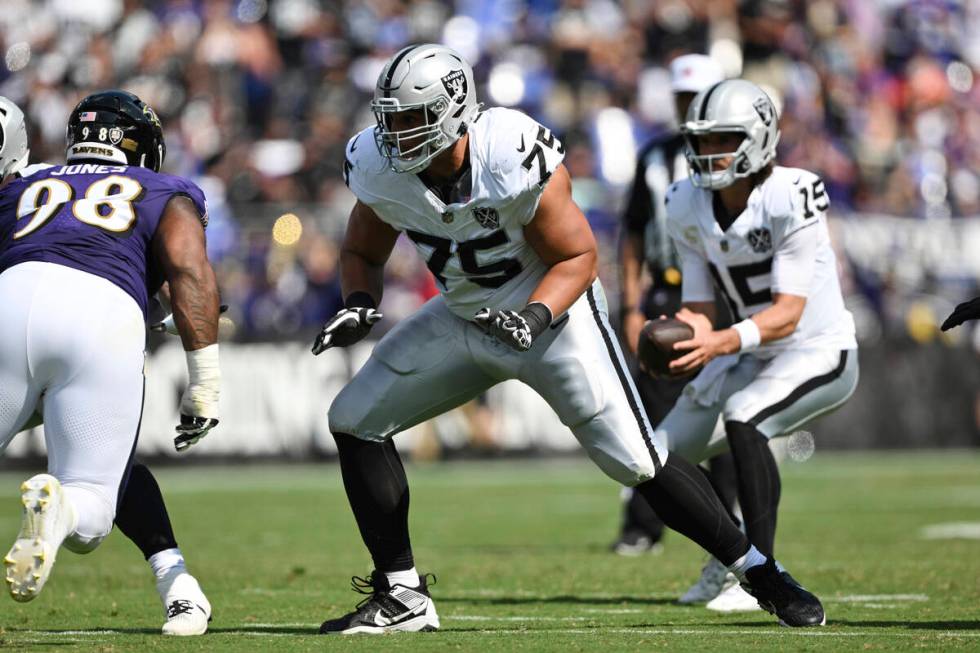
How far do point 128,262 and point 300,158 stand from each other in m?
10.9

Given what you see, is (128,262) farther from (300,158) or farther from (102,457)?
(300,158)

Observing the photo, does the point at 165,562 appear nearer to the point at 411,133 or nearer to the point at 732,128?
the point at 411,133

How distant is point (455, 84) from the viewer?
4.67 metres

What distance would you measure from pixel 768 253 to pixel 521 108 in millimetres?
10373

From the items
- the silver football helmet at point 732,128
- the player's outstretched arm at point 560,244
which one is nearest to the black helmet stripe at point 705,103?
the silver football helmet at point 732,128

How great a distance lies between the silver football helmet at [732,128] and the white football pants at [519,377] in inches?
39.9

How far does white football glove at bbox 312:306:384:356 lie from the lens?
4.65 meters

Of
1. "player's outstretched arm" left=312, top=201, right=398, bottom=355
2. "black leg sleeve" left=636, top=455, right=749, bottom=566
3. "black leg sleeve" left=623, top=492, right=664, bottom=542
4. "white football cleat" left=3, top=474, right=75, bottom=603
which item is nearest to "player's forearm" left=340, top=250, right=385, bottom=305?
"player's outstretched arm" left=312, top=201, right=398, bottom=355

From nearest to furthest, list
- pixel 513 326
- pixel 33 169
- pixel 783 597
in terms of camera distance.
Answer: pixel 513 326, pixel 33 169, pixel 783 597

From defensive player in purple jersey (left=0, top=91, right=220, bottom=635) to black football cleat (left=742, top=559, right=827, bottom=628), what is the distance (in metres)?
1.74

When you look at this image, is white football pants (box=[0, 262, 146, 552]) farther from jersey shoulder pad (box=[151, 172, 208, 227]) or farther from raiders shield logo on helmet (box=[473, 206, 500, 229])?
raiders shield logo on helmet (box=[473, 206, 500, 229])

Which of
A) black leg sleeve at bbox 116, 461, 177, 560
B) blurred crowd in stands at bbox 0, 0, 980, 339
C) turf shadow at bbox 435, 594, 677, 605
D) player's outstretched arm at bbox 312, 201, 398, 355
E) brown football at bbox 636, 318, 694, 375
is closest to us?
black leg sleeve at bbox 116, 461, 177, 560

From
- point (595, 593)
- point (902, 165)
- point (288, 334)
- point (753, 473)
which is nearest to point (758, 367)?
point (753, 473)

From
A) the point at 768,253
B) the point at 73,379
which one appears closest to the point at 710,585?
the point at 768,253
